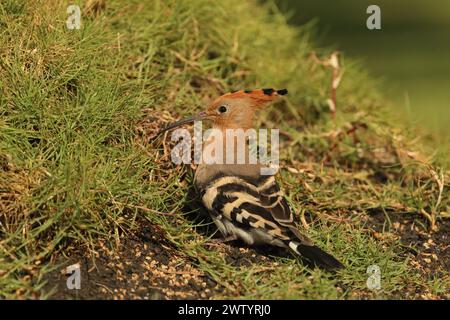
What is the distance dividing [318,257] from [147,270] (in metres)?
0.90

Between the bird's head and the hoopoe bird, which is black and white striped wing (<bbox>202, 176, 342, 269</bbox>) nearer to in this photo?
the hoopoe bird

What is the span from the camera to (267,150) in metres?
5.46

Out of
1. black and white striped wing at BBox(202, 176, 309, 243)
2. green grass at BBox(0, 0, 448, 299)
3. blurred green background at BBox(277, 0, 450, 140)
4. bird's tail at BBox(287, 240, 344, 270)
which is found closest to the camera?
green grass at BBox(0, 0, 448, 299)

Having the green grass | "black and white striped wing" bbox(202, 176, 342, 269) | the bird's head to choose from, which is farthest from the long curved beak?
"black and white striped wing" bbox(202, 176, 342, 269)

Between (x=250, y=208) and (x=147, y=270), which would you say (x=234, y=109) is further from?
(x=147, y=270)

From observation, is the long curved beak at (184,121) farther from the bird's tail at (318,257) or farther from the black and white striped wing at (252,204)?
the bird's tail at (318,257)

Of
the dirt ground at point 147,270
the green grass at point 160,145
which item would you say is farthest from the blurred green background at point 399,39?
the dirt ground at point 147,270

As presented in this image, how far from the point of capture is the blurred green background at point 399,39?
35.3 feet

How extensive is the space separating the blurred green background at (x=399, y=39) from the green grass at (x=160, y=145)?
3624mm

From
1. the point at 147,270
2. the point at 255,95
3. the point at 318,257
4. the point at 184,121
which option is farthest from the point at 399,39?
the point at 147,270

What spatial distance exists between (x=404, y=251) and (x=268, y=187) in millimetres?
955

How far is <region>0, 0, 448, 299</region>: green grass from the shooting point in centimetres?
403

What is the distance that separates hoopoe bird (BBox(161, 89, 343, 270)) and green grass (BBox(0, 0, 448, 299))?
0.12 metres
